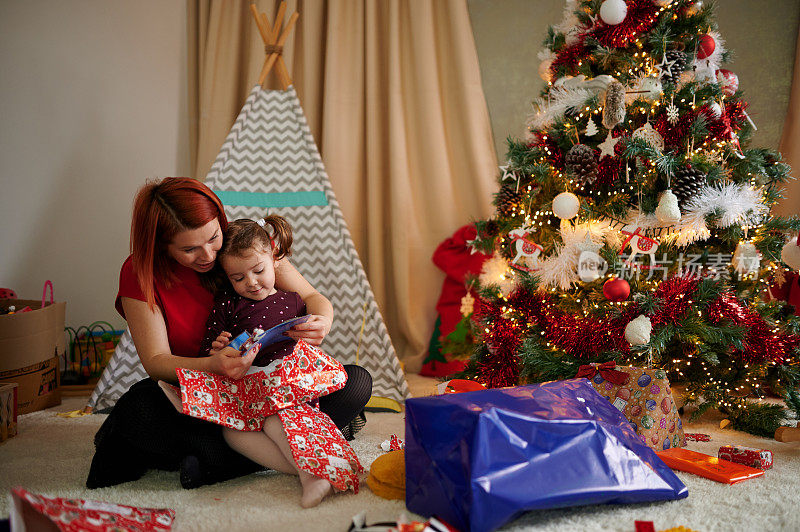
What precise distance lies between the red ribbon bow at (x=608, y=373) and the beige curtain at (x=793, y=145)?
4.73 ft

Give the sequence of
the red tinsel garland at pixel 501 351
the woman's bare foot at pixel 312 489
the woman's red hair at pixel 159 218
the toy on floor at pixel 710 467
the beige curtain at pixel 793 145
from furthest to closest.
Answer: the beige curtain at pixel 793 145 → the red tinsel garland at pixel 501 351 → the woman's red hair at pixel 159 218 → the toy on floor at pixel 710 467 → the woman's bare foot at pixel 312 489

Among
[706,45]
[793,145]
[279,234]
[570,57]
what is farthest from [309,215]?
[793,145]

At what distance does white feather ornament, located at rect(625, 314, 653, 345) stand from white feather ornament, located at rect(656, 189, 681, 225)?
30 cm

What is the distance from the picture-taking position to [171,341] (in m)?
1.64

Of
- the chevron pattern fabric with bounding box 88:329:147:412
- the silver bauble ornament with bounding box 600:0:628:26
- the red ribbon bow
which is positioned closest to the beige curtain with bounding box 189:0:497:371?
the silver bauble ornament with bounding box 600:0:628:26

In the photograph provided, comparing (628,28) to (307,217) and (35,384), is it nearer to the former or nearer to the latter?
(307,217)

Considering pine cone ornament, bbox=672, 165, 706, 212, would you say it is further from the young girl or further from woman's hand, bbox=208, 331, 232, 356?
woman's hand, bbox=208, 331, 232, 356

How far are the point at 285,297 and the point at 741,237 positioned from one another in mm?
1400

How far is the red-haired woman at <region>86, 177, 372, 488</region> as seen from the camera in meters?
1.46

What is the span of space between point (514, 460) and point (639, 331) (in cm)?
77

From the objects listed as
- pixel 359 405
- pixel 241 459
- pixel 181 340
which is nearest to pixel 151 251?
pixel 181 340

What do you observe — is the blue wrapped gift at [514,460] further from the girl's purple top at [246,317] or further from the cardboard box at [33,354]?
the cardboard box at [33,354]

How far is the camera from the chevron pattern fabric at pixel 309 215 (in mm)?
2314

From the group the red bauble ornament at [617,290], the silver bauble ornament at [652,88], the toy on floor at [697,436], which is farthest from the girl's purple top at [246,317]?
the silver bauble ornament at [652,88]
